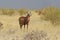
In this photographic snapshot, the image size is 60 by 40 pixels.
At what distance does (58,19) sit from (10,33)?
350 inches

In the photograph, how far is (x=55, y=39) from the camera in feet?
47.3

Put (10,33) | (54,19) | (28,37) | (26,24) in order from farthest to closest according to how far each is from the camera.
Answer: (54,19), (26,24), (10,33), (28,37)

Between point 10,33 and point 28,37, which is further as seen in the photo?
point 10,33

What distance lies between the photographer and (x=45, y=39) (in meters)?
12.8

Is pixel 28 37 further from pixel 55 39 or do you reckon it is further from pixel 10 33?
pixel 10 33

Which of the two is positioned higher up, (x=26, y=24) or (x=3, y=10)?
(x=26, y=24)

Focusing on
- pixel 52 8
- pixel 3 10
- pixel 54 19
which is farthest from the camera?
pixel 3 10

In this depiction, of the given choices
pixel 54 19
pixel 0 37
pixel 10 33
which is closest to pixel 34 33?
pixel 0 37

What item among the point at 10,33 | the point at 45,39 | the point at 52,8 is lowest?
the point at 52,8

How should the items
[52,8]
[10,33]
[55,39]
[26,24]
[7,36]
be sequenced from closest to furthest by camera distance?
[55,39], [7,36], [10,33], [26,24], [52,8]

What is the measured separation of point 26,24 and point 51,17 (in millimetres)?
5307

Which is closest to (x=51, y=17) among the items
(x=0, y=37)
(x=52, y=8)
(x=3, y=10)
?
(x=52, y=8)

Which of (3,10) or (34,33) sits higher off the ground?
(34,33)

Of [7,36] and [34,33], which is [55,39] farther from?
[7,36]
